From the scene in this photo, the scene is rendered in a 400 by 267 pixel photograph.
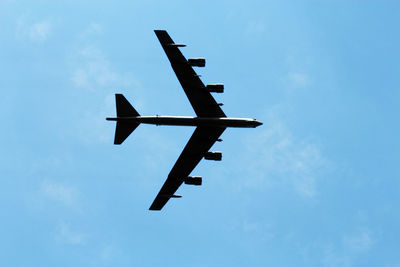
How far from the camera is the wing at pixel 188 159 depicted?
82.5m

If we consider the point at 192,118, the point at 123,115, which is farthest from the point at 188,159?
the point at 123,115

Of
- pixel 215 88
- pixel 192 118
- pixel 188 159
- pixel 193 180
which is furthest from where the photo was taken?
pixel 193 180

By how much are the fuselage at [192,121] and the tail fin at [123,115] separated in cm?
54

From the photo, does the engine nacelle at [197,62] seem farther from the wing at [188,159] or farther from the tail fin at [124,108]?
the tail fin at [124,108]

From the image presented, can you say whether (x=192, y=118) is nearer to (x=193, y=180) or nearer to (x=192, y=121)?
(x=192, y=121)

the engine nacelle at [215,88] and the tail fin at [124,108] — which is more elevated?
the engine nacelle at [215,88]

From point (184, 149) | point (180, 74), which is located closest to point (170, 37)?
point (180, 74)

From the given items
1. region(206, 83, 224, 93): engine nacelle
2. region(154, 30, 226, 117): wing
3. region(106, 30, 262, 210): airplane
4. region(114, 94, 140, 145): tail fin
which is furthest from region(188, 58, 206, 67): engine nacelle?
region(114, 94, 140, 145): tail fin

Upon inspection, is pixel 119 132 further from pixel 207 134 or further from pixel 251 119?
pixel 251 119

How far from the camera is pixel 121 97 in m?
81.3

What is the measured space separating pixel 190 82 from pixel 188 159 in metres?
11.7

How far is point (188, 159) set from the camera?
85.6 metres

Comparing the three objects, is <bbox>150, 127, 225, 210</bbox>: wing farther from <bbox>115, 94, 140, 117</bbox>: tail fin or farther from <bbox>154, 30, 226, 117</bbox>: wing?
<bbox>115, 94, 140, 117</bbox>: tail fin

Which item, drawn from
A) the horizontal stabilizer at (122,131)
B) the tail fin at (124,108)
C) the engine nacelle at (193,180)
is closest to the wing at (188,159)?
the engine nacelle at (193,180)
